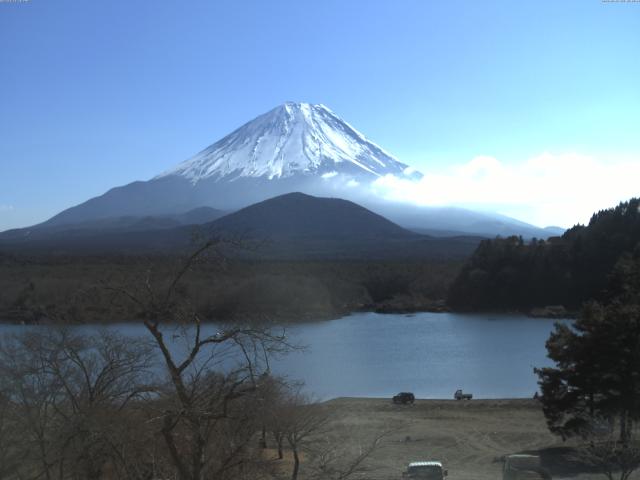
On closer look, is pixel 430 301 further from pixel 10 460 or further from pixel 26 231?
pixel 26 231

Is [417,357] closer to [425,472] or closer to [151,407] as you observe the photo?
[425,472]

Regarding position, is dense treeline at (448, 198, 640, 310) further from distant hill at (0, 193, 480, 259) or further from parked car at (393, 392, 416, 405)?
parked car at (393, 392, 416, 405)

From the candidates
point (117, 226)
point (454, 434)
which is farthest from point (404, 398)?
point (117, 226)

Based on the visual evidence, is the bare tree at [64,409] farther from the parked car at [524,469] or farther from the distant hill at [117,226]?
the distant hill at [117,226]

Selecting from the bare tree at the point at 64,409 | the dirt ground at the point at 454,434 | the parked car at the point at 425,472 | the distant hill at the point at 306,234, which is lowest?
the dirt ground at the point at 454,434

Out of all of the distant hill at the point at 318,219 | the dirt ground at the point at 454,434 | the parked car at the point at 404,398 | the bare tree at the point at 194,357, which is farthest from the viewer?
the distant hill at the point at 318,219

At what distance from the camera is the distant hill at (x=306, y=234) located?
68.6 m

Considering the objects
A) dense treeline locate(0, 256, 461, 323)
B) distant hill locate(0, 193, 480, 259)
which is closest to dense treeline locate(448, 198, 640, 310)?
dense treeline locate(0, 256, 461, 323)

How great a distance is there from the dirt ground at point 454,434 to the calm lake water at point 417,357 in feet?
6.51

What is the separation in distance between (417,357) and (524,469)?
1739 cm

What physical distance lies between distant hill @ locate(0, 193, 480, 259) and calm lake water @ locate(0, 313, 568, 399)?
26.6 meters

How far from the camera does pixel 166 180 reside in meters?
128

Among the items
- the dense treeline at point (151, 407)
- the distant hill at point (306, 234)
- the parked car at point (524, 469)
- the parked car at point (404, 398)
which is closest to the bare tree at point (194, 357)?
the dense treeline at point (151, 407)

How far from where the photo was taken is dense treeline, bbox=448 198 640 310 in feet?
152
